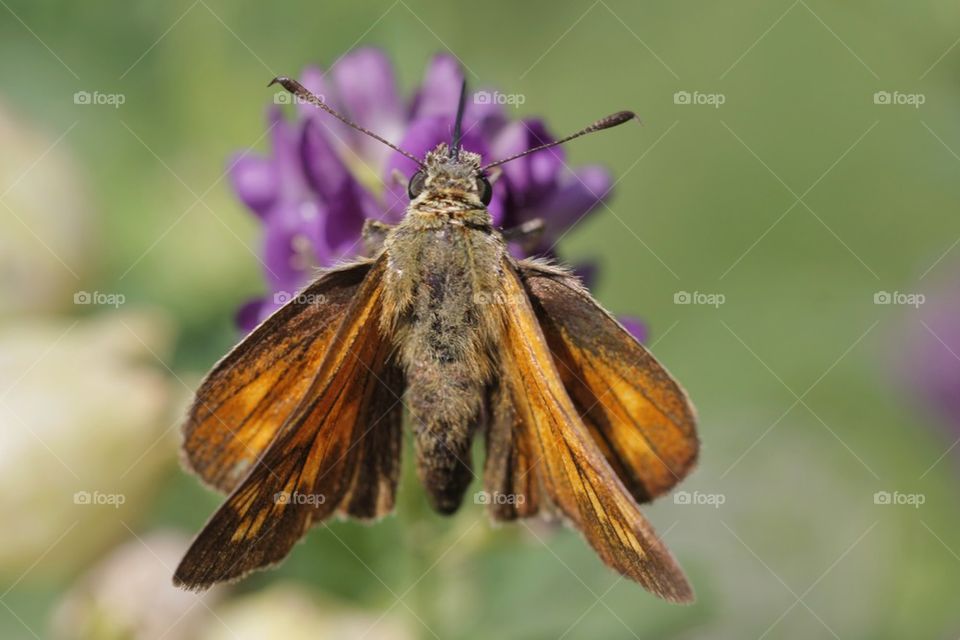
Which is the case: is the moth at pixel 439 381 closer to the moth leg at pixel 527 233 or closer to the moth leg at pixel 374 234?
the moth leg at pixel 374 234

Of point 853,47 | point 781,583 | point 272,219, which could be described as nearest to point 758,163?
point 853,47

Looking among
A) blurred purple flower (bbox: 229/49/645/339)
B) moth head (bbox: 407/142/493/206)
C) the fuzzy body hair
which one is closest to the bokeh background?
blurred purple flower (bbox: 229/49/645/339)

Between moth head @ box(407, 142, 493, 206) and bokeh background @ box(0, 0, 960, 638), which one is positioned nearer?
moth head @ box(407, 142, 493, 206)

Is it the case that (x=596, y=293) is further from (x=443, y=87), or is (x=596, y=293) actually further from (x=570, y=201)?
(x=443, y=87)

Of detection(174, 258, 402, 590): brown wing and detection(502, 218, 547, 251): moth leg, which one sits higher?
detection(502, 218, 547, 251): moth leg

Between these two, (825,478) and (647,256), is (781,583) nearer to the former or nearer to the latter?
(825,478)

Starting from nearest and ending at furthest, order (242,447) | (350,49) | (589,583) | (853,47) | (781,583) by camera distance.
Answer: (242,447), (589,583), (350,49), (781,583), (853,47)


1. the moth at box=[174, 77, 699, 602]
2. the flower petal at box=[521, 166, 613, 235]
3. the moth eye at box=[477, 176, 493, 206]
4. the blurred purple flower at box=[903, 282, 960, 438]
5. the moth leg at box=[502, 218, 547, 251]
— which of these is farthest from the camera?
the blurred purple flower at box=[903, 282, 960, 438]

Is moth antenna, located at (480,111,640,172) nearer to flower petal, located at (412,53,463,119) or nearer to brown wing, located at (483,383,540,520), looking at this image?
flower petal, located at (412,53,463,119)
